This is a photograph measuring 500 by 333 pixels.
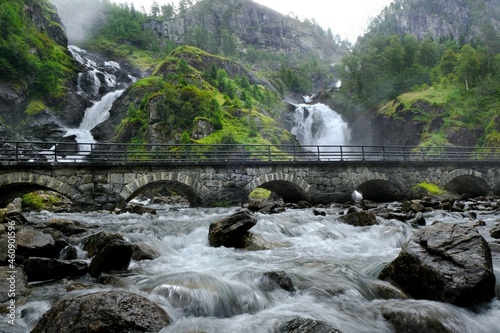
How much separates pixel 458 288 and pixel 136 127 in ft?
141

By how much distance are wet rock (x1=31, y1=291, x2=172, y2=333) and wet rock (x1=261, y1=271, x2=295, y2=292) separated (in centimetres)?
212

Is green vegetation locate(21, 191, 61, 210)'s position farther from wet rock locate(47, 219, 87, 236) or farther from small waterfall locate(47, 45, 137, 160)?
small waterfall locate(47, 45, 137, 160)

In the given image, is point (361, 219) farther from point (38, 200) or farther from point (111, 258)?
point (38, 200)

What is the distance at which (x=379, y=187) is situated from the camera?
85.7ft

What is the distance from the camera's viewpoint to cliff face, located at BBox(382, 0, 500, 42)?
11919 cm

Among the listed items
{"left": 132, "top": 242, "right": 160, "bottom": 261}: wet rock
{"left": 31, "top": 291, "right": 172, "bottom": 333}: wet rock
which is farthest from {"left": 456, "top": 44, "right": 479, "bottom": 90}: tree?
{"left": 31, "top": 291, "right": 172, "bottom": 333}: wet rock

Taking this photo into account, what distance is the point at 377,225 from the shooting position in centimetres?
1262

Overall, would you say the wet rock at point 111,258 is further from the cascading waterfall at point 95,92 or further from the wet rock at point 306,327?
the cascading waterfall at point 95,92

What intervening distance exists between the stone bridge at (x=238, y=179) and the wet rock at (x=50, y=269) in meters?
12.2

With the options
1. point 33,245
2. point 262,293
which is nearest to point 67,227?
point 33,245

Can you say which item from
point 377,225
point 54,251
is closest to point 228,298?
point 54,251

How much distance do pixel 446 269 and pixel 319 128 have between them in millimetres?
49638

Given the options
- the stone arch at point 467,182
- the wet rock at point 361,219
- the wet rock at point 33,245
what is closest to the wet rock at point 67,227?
the wet rock at point 33,245

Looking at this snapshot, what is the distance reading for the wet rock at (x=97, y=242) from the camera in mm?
8245
